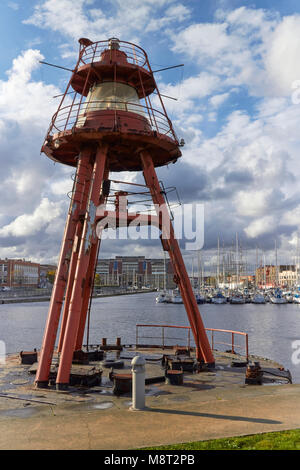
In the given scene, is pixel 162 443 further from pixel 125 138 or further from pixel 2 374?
pixel 125 138

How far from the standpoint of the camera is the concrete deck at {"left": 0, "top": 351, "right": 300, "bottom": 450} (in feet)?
26.5

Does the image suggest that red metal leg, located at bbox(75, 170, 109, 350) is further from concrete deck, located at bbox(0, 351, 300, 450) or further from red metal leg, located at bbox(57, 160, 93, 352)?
concrete deck, located at bbox(0, 351, 300, 450)

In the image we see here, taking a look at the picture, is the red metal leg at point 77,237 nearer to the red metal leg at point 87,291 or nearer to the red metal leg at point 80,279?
the red metal leg at point 80,279

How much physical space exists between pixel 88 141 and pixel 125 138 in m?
1.64

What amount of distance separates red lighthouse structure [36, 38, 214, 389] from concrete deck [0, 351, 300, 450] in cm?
185

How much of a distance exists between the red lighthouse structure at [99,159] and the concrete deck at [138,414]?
1.85 meters

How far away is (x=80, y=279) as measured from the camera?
586 inches

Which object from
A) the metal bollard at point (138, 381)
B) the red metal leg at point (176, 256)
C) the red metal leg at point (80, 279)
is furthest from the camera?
the red metal leg at point (176, 256)

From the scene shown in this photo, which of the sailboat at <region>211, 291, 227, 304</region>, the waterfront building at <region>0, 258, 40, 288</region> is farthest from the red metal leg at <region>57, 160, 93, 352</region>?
the waterfront building at <region>0, 258, 40, 288</region>

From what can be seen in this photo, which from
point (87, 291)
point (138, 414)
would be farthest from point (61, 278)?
point (138, 414)

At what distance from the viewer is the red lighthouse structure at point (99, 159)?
15.2 metres

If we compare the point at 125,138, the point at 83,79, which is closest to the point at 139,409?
the point at 125,138

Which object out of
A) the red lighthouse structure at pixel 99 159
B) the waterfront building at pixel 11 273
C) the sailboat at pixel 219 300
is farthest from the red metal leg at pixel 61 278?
the waterfront building at pixel 11 273

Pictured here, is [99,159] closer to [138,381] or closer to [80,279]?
[80,279]
